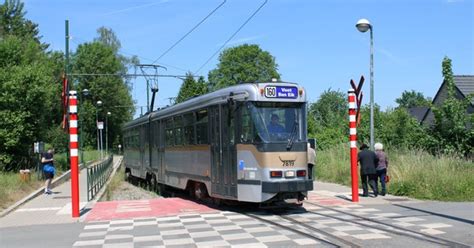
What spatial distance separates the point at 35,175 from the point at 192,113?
542 inches

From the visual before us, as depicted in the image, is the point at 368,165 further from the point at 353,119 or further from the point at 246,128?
the point at 246,128

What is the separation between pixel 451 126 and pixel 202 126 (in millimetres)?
12587

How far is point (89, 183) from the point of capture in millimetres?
18609

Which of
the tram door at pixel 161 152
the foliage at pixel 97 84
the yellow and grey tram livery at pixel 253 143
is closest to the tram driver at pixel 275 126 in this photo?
the yellow and grey tram livery at pixel 253 143

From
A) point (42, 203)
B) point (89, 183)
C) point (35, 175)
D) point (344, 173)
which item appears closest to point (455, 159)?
point (344, 173)

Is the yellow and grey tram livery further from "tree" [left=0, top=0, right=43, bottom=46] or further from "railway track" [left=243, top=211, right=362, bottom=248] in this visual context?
"tree" [left=0, top=0, right=43, bottom=46]

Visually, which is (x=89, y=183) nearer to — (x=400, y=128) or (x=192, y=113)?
(x=192, y=113)

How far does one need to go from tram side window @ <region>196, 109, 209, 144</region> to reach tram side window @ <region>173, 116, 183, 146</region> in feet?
5.83

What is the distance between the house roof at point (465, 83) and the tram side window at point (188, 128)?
76.5ft

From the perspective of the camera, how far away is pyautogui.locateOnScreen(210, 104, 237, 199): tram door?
510 inches

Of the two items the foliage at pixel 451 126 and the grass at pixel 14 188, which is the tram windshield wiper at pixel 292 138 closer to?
the grass at pixel 14 188

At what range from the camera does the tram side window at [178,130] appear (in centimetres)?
1688

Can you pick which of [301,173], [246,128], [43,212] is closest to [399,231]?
[301,173]

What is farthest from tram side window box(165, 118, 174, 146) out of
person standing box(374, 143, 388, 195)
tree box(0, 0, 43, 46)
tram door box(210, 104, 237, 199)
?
tree box(0, 0, 43, 46)
